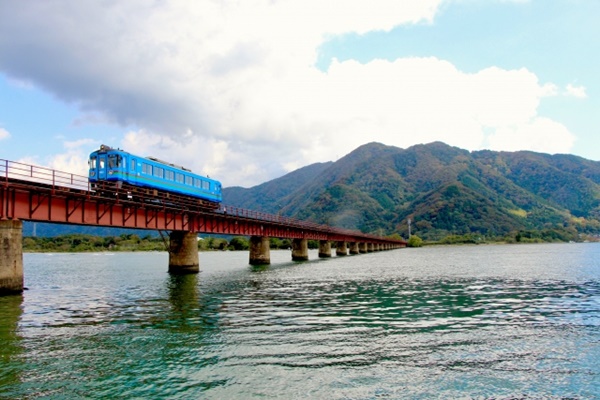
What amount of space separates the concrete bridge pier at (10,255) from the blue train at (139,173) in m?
10.6

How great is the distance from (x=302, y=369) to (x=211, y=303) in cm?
1698

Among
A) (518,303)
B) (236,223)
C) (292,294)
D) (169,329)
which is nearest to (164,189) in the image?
(236,223)

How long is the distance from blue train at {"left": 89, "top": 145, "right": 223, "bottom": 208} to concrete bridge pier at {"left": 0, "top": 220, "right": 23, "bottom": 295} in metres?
10.6

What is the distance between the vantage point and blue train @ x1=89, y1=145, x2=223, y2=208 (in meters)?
48.5

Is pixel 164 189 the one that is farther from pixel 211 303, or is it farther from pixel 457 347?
pixel 457 347

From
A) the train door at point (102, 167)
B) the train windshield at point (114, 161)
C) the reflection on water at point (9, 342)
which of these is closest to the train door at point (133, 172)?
the train windshield at point (114, 161)

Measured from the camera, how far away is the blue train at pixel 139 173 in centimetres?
4850

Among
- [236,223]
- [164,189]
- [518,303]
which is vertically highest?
[164,189]

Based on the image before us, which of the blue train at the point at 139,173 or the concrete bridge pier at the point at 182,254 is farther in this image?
the concrete bridge pier at the point at 182,254

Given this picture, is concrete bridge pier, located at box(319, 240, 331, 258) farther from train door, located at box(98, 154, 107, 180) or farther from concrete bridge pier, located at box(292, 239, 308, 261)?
train door, located at box(98, 154, 107, 180)

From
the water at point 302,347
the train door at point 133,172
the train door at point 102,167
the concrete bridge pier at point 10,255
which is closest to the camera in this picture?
the water at point 302,347

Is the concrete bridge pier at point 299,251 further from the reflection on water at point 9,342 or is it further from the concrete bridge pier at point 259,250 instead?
the reflection on water at point 9,342

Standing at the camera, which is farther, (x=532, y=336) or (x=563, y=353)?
(x=532, y=336)

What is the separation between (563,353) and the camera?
16.6m
